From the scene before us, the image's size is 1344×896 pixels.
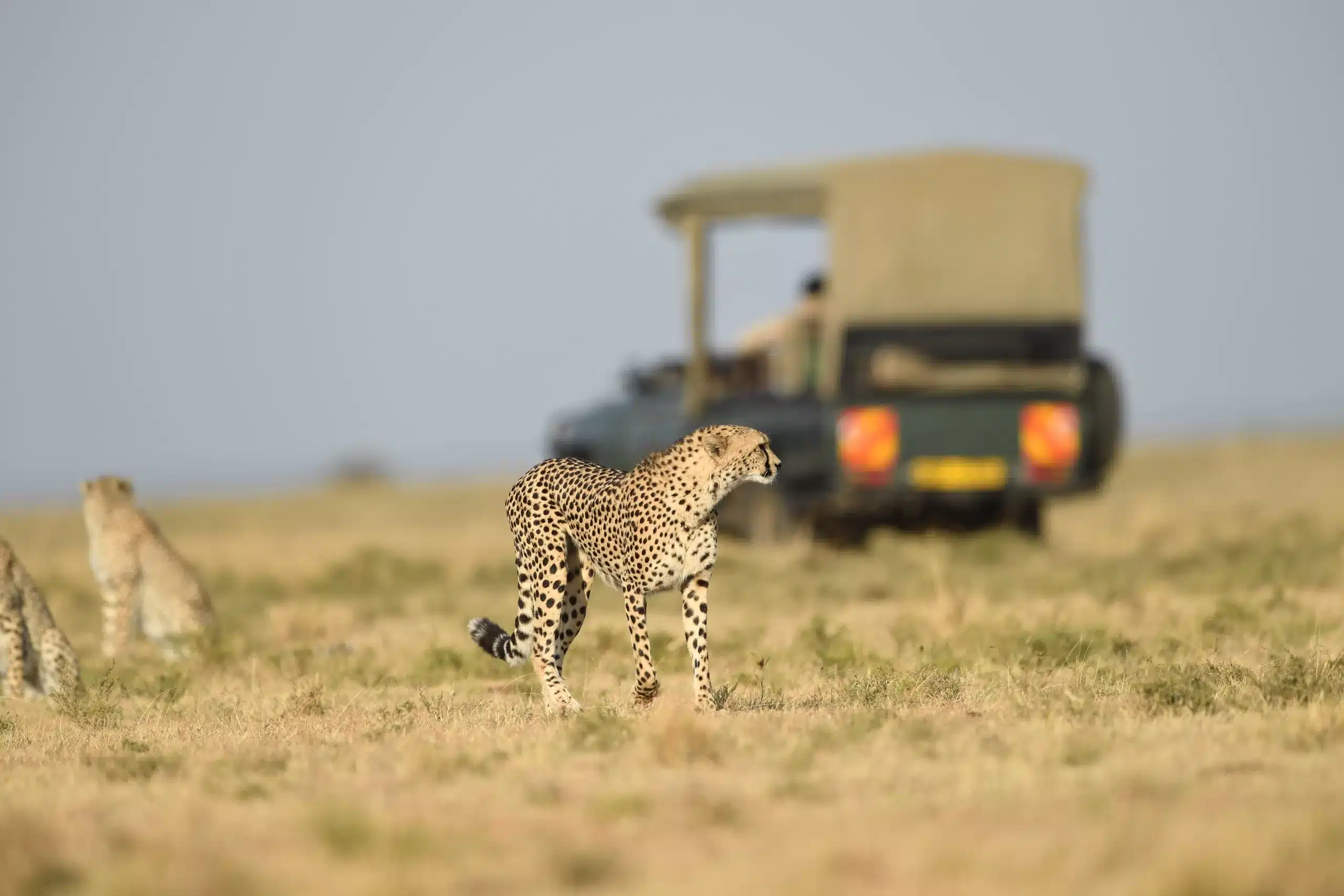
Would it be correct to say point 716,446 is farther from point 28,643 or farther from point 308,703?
point 28,643

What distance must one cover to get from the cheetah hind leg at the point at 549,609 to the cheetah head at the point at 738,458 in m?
0.86

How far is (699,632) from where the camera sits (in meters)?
8.10

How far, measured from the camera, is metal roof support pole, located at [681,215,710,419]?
17.7 m

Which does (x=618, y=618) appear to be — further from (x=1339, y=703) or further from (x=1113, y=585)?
(x=1339, y=703)

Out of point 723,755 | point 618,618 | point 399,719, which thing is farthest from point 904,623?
point 723,755

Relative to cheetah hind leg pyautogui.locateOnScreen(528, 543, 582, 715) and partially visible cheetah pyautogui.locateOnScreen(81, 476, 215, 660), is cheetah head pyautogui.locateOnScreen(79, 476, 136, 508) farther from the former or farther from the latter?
cheetah hind leg pyautogui.locateOnScreen(528, 543, 582, 715)

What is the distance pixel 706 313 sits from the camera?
18141 mm

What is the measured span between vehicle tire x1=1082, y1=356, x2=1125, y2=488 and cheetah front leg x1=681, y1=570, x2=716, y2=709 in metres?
9.38

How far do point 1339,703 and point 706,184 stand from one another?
11526 mm

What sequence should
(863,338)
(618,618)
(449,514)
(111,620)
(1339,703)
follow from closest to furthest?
(1339,703)
(111,620)
(618,618)
(863,338)
(449,514)

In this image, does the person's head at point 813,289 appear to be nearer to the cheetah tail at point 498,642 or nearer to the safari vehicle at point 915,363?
the safari vehicle at point 915,363

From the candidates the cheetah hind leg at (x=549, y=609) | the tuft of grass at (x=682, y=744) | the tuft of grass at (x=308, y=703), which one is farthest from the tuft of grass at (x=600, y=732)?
the tuft of grass at (x=308, y=703)

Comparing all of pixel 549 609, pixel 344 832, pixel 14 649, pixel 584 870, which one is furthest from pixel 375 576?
pixel 584 870

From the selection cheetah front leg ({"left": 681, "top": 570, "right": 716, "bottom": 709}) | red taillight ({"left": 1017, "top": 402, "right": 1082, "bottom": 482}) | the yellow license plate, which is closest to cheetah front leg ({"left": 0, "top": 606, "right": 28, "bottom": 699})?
cheetah front leg ({"left": 681, "top": 570, "right": 716, "bottom": 709})
